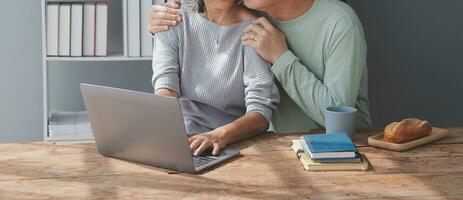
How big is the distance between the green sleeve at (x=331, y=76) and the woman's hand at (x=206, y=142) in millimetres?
426

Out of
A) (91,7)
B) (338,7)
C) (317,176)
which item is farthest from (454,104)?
(317,176)

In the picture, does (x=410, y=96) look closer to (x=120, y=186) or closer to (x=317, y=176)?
(x=317, y=176)

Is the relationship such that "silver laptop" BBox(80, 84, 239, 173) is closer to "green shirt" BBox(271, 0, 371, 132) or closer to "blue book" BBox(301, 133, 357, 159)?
"blue book" BBox(301, 133, 357, 159)

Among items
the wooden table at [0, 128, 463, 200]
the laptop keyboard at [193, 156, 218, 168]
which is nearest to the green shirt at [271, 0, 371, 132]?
the wooden table at [0, 128, 463, 200]

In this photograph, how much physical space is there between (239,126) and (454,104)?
182 centimetres

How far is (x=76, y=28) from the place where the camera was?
332cm

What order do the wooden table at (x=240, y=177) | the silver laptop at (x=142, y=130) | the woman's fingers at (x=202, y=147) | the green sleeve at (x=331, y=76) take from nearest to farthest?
the wooden table at (x=240, y=177) → the silver laptop at (x=142, y=130) → the woman's fingers at (x=202, y=147) → the green sleeve at (x=331, y=76)

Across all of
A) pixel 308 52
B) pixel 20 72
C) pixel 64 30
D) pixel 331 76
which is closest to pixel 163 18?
pixel 308 52

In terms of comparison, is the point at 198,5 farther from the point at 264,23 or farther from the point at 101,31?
the point at 101,31

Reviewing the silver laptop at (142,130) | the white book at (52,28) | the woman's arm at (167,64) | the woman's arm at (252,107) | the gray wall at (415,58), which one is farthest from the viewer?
the gray wall at (415,58)

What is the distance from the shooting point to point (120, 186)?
1.79 meters

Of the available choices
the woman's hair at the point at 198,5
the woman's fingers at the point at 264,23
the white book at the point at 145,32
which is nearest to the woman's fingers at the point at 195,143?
the woman's fingers at the point at 264,23

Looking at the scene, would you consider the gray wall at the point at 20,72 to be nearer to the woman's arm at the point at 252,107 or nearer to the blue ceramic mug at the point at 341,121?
the woman's arm at the point at 252,107

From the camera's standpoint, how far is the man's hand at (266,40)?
2502mm
